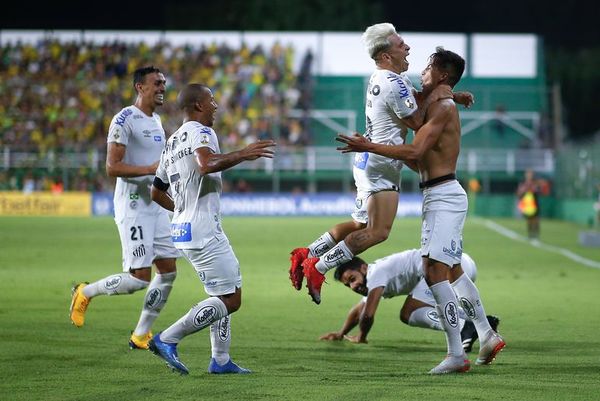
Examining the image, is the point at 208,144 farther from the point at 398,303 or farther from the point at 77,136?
the point at 77,136

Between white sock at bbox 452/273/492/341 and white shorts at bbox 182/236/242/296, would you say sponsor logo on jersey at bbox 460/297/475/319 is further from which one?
white shorts at bbox 182/236/242/296

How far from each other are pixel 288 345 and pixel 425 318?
53.7 inches

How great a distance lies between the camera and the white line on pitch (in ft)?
76.9

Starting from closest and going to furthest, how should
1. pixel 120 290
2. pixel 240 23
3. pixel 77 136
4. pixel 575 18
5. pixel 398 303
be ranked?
pixel 120 290
pixel 398 303
pixel 77 136
pixel 240 23
pixel 575 18

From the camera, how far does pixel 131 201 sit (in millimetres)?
10867

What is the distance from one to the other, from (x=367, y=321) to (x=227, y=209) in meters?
34.6

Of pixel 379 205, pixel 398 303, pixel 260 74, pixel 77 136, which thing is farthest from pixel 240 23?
pixel 379 205

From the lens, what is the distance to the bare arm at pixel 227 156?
8.34 m

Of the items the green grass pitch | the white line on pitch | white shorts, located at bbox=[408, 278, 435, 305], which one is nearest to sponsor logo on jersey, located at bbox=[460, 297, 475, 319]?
the green grass pitch

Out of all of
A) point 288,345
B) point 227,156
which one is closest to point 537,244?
point 288,345

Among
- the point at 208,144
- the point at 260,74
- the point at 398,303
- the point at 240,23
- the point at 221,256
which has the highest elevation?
the point at 240,23

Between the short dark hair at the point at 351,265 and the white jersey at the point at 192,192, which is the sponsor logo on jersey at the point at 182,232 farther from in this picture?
the short dark hair at the point at 351,265

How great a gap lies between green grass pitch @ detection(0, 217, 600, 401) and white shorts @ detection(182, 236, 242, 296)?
0.71m

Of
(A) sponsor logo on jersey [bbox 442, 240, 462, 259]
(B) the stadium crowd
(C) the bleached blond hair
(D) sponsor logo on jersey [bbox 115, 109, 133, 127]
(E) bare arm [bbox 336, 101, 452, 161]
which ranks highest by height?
(B) the stadium crowd
